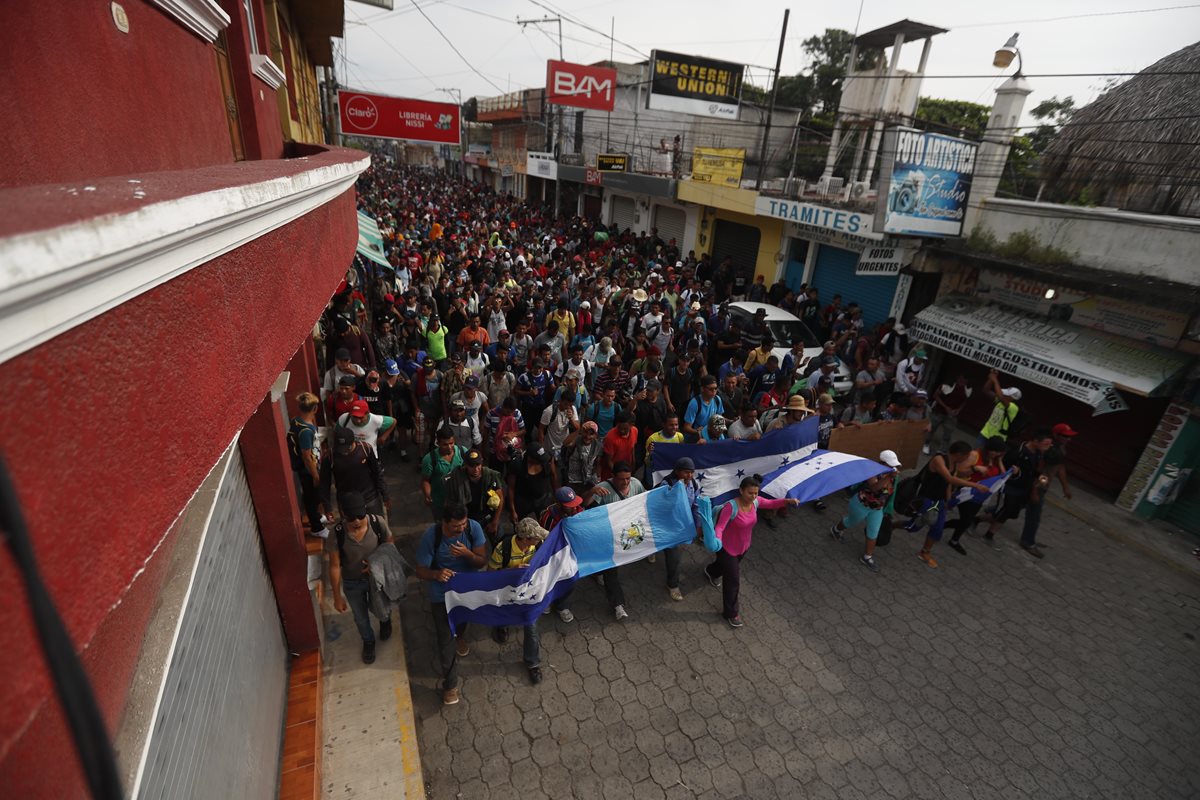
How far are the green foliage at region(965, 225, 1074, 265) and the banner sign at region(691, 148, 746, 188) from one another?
26.3 ft

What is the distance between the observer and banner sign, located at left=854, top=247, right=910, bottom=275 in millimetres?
12047

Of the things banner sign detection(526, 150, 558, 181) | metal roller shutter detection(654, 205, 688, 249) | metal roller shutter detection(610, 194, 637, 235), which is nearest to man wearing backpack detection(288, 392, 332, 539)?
metal roller shutter detection(654, 205, 688, 249)

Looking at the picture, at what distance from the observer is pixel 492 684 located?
5070mm

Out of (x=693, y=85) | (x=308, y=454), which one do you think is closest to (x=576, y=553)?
(x=308, y=454)

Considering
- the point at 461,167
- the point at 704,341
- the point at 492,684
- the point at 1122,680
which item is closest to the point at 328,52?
the point at 704,341

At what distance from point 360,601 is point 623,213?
81.2 ft

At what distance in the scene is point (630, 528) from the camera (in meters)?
5.50

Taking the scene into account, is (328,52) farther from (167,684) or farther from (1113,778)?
(1113,778)

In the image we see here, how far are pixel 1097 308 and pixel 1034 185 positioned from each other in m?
4.63

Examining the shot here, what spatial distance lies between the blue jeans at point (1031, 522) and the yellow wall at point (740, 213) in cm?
1107

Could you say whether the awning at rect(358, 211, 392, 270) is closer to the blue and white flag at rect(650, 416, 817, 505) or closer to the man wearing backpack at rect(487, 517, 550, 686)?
the blue and white flag at rect(650, 416, 817, 505)

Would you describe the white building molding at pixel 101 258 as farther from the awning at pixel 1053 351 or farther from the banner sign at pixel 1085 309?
the banner sign at pixel 1085 309

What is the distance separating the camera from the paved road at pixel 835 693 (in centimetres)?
449

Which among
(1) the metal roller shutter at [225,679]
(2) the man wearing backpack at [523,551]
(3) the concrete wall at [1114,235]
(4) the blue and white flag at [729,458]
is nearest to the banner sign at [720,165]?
(3) the concrete wall at [1114,235]
